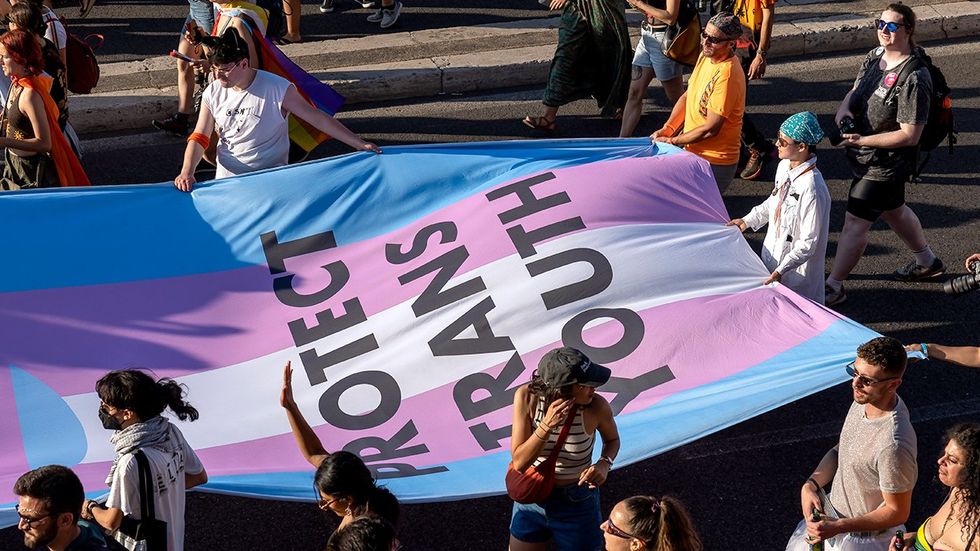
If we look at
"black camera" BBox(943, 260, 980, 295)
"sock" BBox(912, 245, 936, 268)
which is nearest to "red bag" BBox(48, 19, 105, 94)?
"sock" BBox(912, 245, 936, 268)

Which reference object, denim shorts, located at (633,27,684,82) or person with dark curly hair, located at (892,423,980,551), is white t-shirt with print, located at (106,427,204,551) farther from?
denim shorts, located at (633,27,684,82)

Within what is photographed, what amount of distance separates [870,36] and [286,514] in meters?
7.87

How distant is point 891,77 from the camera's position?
688cm

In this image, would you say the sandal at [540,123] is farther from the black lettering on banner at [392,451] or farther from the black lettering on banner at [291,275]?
the black lettering on banner at [392,451]

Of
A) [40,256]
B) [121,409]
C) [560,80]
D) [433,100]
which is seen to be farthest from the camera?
[433,100]

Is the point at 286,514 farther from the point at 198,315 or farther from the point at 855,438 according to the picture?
the point at 855,438

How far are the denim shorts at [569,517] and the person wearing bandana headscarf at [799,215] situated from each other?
1796 millimetres

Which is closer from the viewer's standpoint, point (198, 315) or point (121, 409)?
point (121, 409)

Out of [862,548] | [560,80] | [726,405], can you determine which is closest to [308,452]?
[726,405]

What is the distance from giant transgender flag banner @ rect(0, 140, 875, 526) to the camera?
5.31m

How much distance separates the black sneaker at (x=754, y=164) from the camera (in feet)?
28.9

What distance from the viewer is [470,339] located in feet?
18.9

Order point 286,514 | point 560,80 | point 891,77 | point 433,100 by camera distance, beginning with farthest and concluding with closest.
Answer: point 433,100
point 560,80
point 891,77
point 286,514

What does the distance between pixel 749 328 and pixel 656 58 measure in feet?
13.2
